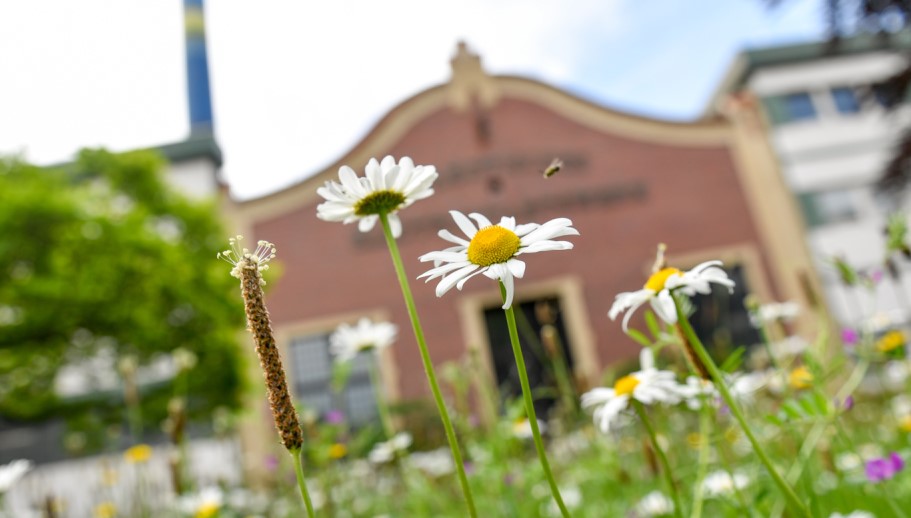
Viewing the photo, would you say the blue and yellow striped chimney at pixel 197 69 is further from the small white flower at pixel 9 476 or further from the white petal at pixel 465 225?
the white petal at pixel 465 225

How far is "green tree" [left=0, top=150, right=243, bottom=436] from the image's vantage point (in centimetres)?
1043

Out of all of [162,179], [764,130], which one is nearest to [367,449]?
[162,179]

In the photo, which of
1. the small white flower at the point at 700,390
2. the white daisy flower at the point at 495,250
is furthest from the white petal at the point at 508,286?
the small white flower at the point at 700,390

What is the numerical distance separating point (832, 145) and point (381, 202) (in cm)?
1829

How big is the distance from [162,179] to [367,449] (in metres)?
8.27

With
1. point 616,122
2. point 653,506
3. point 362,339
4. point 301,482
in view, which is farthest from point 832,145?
point 301,482

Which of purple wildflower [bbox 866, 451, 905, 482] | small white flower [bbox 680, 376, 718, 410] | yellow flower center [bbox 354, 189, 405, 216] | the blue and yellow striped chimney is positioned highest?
the blue and yellow striped chimney

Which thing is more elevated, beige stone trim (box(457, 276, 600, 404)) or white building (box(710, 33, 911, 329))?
white building (box(710, 33, 911, 329))

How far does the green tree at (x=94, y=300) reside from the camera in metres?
10.4

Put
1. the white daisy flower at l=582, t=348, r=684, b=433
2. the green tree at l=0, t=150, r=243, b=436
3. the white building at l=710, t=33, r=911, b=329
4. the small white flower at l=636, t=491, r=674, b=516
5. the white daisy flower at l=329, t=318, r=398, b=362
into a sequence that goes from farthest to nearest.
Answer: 1. the white building at l=710, t=33, r=911, b=329
2. the green tree at l=0, t=150, r=243, b=436
3. the white daisy flower at l=329, t=318, r=398, b=362
4. the small white flower at l=636, t=491, r=674, b=516
5. the white daisy flower at l=582, t=348, r=684, b=433

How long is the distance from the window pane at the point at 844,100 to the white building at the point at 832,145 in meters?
0.03

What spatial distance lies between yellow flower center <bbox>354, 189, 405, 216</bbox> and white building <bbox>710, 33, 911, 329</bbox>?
15.4 meters

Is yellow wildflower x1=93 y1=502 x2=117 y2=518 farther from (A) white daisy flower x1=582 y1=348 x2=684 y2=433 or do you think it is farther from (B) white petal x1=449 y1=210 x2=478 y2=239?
(B) white petal x1=449 y1=210 x2=478 y2=239

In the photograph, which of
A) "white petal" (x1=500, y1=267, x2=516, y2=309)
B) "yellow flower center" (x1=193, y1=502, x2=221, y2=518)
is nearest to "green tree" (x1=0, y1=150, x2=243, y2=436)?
"yellow flower center" (x1=193, y1=502, x2=221, y2=518)
